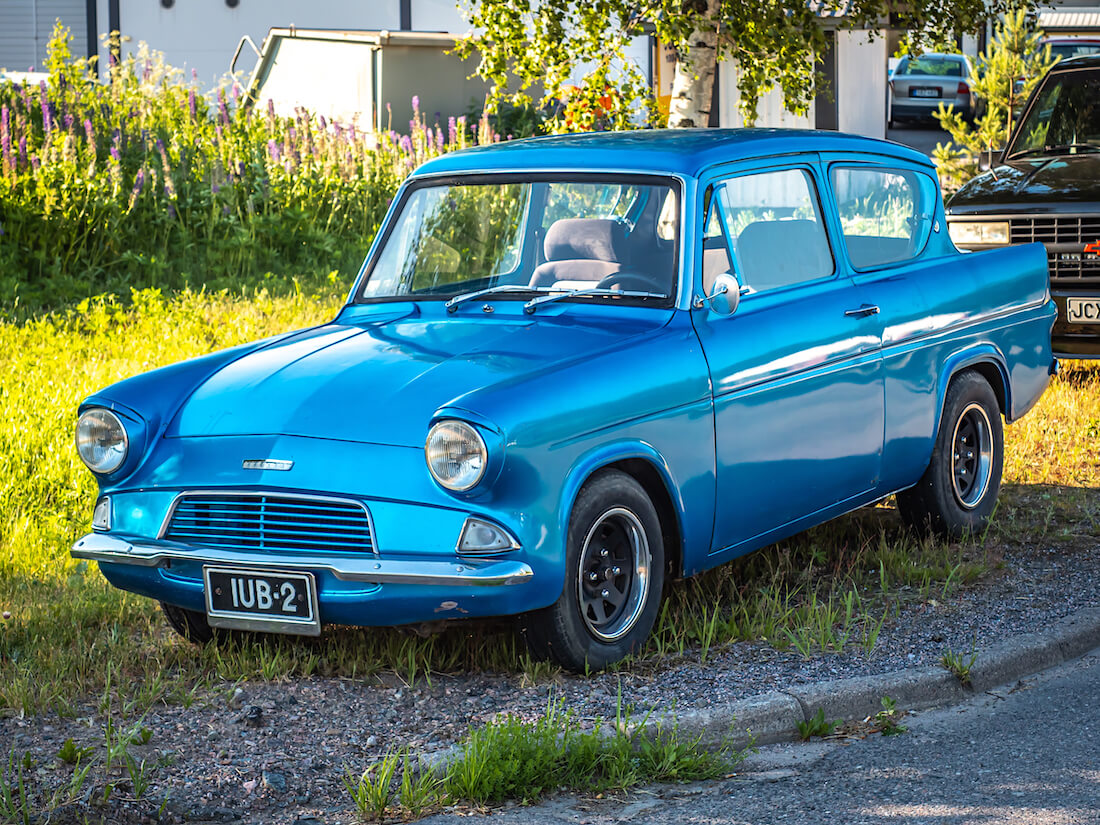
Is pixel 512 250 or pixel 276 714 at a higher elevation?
pixel 512 250

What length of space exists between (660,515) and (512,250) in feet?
4.32

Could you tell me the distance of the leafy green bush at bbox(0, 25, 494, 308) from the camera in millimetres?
11641

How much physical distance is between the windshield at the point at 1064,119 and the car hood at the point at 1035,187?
0.69 ft

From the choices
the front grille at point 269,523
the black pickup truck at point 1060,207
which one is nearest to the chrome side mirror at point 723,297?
the front grille at point 269,523

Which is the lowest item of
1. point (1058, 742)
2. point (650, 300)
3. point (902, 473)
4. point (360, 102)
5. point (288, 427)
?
point (1058, 742)

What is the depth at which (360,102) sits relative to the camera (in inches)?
763

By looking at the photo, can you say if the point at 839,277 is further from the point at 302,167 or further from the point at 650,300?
the point at 302,167

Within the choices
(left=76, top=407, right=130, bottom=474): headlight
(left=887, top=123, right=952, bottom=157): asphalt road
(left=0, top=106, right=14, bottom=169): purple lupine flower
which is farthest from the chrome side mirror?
(left=887, top=123, right=952, bottom=157): asphalt road

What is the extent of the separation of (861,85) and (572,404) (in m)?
18.3

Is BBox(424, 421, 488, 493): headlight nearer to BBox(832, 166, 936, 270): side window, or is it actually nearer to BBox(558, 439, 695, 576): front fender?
BBox(558, 439, 695, 576): front fender

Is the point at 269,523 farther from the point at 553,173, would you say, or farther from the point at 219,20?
the point at 219,20

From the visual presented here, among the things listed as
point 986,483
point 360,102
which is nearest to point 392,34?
point 360,102

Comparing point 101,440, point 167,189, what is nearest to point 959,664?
point 101,440

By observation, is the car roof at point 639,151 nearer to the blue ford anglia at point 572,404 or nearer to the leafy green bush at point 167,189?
the blue ford anglia at point 572,404
